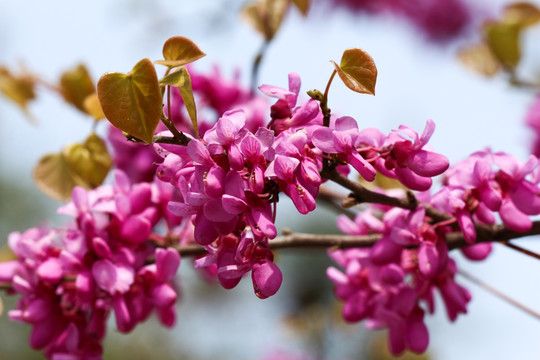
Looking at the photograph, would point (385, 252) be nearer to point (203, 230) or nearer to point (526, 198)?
point (526, 198)

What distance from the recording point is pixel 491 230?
2.84 feet

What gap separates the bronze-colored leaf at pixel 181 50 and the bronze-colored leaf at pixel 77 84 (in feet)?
1.94

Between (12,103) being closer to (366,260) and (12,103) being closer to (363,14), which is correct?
(366,260)

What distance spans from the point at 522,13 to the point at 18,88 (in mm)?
1406

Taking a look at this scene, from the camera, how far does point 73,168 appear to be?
110cm

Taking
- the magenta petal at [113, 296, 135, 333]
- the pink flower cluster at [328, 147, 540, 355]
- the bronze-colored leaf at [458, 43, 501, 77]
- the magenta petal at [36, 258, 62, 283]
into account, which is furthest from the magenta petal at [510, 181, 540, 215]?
the bronze-colored leaf at [458, 43, 501, 77]

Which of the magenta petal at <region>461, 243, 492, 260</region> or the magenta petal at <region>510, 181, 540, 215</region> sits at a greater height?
the magenta petal at <region>510, 181, 540, 215</region>

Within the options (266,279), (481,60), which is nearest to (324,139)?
(266,279)

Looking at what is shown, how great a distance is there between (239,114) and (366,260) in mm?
437

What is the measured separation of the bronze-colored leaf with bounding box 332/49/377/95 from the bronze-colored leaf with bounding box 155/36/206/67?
0.17m

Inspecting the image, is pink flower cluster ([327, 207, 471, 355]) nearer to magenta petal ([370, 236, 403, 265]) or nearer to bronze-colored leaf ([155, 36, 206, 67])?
magenta petal ([370, 236, 403, 265])

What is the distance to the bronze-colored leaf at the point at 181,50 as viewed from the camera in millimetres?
721

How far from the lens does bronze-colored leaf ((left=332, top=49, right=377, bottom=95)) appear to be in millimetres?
704

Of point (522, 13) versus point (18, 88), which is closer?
point (18, 88)
